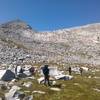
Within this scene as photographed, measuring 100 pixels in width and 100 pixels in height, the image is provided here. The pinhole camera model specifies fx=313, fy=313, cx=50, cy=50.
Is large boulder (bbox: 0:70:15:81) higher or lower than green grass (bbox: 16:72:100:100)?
higher

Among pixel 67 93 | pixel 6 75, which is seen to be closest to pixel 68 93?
pixel 67 93

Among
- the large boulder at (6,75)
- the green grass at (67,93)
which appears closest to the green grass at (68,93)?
the green grass at (67,93)

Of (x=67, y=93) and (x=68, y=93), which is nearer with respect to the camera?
(x=67, y=93)

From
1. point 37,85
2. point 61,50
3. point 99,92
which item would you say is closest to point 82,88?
point 99,92

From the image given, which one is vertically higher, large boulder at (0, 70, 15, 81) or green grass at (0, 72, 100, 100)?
large boulder at (0, 70, 15, 81)

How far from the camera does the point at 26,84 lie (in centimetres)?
5372

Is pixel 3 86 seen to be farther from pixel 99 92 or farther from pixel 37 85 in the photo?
pixel 99 92

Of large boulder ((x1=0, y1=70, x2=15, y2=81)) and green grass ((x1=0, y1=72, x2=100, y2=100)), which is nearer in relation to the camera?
green grass ((x1=0, y1=72, x2=100, y2=100))

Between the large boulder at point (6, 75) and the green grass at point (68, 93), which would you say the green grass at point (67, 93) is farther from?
the large boulder at point (6, 75)

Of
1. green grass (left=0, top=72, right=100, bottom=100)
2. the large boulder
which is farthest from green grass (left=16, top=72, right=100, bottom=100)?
the large boulder

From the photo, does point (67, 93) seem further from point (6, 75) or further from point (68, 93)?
point (6, 75)

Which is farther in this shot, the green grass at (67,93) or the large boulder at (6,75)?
the large boulder at (6,75)

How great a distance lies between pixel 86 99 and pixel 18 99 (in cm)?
951

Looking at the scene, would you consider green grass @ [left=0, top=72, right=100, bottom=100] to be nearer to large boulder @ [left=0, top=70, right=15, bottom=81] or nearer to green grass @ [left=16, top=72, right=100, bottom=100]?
green grass @ [left=16, top=72, right=100, bottom=100]
